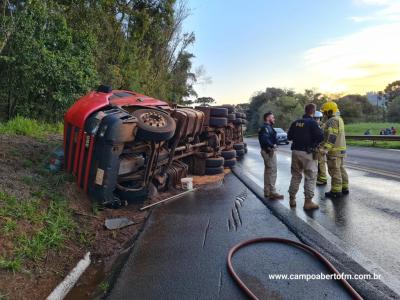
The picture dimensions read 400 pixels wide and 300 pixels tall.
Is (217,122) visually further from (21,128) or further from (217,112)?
(21,128)

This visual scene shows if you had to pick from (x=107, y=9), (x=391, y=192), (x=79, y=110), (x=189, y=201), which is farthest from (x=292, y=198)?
(x=107, y=9)

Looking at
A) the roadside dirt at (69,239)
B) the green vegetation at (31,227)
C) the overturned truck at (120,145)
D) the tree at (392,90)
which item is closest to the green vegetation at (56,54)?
the roadside dirt at (69,239)

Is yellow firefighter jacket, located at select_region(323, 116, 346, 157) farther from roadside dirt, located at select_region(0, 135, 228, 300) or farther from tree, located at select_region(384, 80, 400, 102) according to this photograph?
tree, located at select_region(384, 80, 400, 102)

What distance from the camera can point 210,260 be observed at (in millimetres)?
4078

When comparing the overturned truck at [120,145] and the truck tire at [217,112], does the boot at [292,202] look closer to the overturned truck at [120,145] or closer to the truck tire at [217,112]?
the overturned truck at [120,145]

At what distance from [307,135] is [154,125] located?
2.61 m

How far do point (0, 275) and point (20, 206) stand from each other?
1400mm

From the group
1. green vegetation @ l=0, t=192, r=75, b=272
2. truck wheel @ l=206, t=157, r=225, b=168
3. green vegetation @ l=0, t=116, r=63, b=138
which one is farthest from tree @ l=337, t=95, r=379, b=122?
green vegetation @ l=0, t=192, r=75, b=272

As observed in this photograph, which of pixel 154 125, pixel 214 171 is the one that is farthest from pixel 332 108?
pixel 154 125

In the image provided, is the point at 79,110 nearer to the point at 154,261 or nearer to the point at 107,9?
the point at 154,261

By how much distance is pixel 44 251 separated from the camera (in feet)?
13.5

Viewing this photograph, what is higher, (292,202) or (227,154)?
(227,154)

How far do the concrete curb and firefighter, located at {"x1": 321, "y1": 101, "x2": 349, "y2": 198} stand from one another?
1.38 metres

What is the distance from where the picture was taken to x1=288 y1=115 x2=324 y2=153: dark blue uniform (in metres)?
6.60
